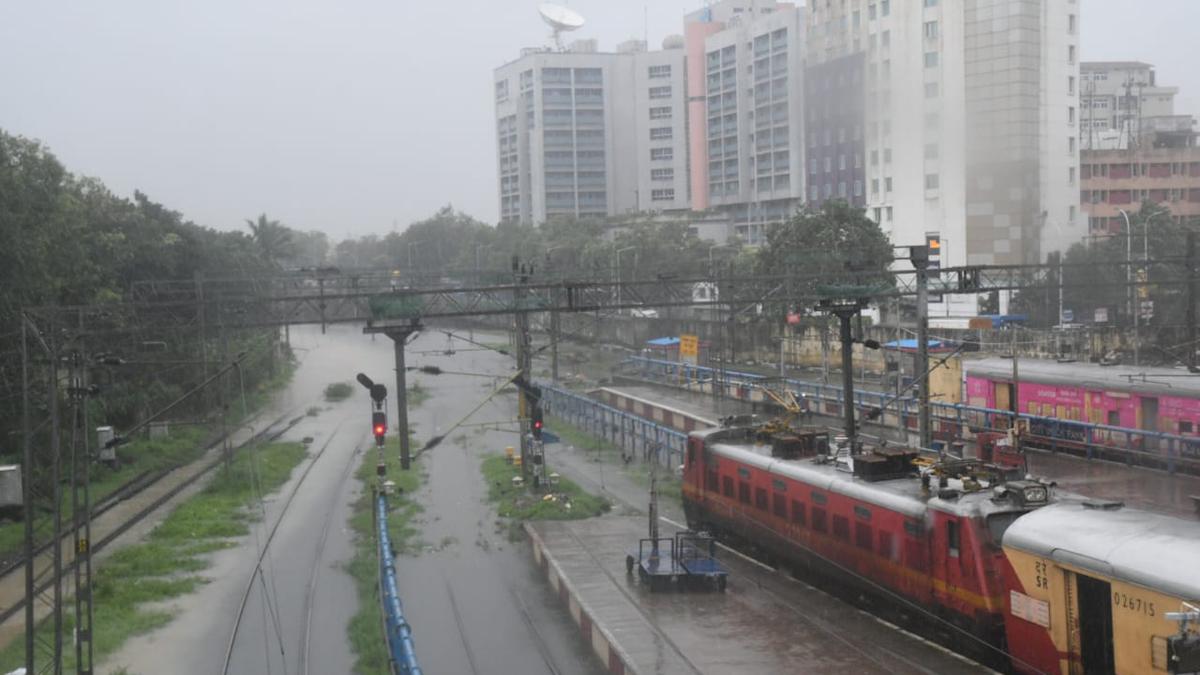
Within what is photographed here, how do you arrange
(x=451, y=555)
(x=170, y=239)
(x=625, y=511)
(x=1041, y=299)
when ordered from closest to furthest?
(x=451, y=555) < (x=625, y=511) < (x=170, y=239) < (x=1041, y=299)

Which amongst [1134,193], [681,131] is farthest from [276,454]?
[681,131]

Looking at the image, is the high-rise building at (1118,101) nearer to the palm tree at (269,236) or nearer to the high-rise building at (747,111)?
the high-rise building at (747,111)

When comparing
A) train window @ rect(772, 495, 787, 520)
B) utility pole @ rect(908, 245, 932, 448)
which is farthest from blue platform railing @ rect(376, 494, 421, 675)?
utility pole @ rect(908, 245, 932, 448)

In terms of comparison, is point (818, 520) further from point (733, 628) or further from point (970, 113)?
point (970, 113)

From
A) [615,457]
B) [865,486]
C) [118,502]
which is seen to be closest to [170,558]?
[118,502]

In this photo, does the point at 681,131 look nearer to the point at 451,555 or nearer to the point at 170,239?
the point at 170,239

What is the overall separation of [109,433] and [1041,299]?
128ft

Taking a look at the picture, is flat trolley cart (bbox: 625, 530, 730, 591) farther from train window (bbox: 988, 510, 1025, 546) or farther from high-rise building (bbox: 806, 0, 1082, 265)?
high-rise building (bbox: 806, 0, 1082, 265)

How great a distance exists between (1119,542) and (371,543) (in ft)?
57.3

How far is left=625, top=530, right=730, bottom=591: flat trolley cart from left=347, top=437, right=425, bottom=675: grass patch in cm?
445

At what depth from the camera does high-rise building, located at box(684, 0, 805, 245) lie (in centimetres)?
7306

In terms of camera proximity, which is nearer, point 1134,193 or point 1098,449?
point 1098,449

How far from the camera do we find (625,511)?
25.2 metres

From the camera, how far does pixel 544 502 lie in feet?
83.9
